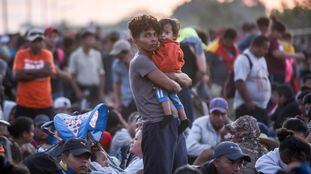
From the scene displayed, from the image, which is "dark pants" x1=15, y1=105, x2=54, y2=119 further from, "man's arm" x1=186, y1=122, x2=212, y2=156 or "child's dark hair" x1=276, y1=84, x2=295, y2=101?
"child's dark hair" x1=276, y1=84, x2=295, y2=101

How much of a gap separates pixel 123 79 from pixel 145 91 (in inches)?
319

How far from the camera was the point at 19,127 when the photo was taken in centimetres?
1407

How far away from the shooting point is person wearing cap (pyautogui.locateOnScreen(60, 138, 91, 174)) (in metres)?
10.6

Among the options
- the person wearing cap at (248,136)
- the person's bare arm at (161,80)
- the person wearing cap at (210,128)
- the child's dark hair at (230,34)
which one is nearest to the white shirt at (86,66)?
the child's dark hair at (230,34)

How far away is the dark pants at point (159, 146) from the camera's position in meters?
10.5

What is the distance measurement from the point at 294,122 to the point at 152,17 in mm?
2604

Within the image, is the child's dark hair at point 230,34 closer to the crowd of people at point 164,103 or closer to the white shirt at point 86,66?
the crowd of people at point 164,103

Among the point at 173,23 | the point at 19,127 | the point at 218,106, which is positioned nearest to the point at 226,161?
the point at 173,23

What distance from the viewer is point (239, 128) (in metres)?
12.7

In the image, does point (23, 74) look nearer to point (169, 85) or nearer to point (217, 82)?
point (217, 82)

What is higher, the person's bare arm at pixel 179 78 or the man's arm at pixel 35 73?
the person's bare arm at pixel 179 78

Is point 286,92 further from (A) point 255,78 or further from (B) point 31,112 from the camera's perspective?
(B) point 31,112

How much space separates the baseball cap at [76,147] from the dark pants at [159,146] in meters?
0.56

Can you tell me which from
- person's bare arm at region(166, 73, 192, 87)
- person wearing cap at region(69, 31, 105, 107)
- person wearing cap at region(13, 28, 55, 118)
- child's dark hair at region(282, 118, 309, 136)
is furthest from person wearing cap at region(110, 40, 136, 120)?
person's bare arm at region(166, 73, 192, 87)
